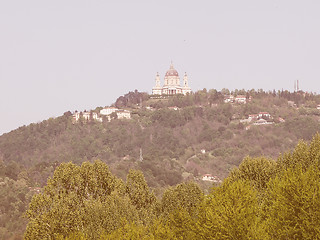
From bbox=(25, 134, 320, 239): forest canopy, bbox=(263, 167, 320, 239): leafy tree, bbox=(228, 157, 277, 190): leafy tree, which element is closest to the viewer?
bbox=(263, 167, 320, 239): leafy tree

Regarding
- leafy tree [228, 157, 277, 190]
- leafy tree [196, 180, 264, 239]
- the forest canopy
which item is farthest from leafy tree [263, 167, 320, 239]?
leafy tree [228, 157, 277, 190]

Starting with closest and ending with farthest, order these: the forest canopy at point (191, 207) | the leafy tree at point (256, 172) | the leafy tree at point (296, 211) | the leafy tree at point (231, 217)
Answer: the leafy tree at point (296, 211) < the leafy tree at point (231, 217) < the forest canopy at point (191, 207) < the leafy tree at point (256, 172)

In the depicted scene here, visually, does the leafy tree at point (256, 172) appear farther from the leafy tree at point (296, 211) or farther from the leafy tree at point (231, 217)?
the leafy tree at point (296, 211)

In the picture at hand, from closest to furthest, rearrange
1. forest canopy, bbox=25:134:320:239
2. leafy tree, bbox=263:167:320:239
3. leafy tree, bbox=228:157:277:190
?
leafy tree, bbox=263:167:320:239, forest canopy, bbox=25:134:320:239, leafy tree, bbox=228:157:277:190

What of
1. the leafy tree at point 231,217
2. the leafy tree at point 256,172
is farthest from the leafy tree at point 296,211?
the leafy tree at point 256,172

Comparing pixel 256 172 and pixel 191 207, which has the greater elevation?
pixel 256 172

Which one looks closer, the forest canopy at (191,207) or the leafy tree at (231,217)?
the leafy tree at (231,217)

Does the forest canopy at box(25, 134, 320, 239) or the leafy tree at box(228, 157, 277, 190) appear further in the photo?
the leafy tree at box(228, 157, 277, 190)

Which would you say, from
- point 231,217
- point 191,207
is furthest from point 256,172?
point 231,217

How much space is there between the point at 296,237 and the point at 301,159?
83.1 ft

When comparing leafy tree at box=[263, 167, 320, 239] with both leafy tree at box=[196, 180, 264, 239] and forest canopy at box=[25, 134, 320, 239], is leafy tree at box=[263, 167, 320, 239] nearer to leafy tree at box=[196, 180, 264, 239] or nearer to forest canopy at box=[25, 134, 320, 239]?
forest canopy at box=[25, 134, 320, 239]

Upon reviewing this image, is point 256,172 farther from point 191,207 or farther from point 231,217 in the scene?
point 231,217

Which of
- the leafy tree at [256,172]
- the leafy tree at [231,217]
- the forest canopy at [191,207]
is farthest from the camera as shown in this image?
the leafy tree at [256,172]

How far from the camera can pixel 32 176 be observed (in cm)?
17712
